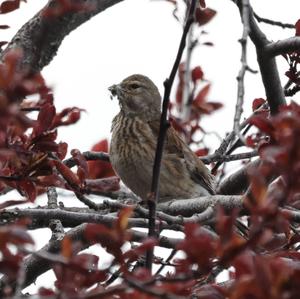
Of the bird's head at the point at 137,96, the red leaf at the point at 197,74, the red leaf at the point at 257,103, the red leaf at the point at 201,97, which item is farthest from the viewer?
the bird's head at the point at 137,96

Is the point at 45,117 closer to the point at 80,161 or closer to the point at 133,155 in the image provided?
the point at 80,161

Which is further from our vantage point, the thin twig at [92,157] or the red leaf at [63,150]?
the thin twig at [92,157]

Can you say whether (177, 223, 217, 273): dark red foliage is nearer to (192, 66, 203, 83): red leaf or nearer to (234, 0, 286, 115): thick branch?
(234, 0, 286, 115): thick branch

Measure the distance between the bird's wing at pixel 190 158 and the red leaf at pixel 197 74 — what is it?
1100 mm

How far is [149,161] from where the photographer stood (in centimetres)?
777

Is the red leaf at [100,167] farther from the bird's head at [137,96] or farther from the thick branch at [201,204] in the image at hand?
the bird's head at [137,96]

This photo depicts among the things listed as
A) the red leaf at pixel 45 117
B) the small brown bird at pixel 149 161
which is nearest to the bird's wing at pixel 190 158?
the small brown bird at pixel 149 161

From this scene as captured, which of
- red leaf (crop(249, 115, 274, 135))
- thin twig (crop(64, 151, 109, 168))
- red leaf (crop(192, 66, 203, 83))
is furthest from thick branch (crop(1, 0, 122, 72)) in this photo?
red leaf (crop(249, 115, 274, 135))

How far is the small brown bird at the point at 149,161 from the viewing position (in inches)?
301

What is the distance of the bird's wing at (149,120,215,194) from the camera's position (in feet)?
25.8

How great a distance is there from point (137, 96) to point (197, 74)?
7.63 ft

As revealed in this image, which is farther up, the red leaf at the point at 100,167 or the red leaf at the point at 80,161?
the red leaf at the point at 80,161

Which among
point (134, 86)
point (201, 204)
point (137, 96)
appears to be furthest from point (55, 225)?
point (134, 86)

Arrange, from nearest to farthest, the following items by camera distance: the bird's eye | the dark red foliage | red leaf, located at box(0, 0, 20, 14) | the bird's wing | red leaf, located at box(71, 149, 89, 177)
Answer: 1. the dark red foliage
2. red leaf, located at box(0, 0, 20, 14)
3. red leaf, located at box(71, 149, 89, 177)
4. the bird's wing
5. the bird's eye
